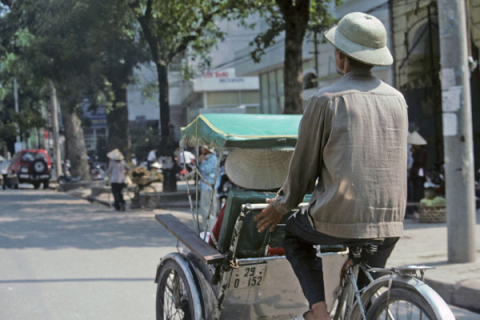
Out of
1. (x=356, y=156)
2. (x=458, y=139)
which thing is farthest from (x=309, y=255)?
(x=458, y=139)

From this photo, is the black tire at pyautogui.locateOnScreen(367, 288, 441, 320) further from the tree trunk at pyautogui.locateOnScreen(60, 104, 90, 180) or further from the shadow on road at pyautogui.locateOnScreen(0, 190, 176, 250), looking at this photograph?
the tree trunk at pyautogui.locateOnScreen(60, 104, 90, 180)

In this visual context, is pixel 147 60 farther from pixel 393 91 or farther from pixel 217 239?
pixel 393 91

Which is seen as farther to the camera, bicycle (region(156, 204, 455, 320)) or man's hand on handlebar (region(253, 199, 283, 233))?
man's hand on handlebar (region(253, 199, 283, 233))

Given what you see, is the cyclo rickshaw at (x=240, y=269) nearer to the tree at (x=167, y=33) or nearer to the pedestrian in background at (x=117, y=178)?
the pedestrian in background at (x=117, y=178)

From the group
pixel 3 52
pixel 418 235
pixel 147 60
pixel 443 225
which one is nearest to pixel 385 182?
pixel 418 235

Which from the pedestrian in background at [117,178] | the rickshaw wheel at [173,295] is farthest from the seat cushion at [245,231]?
the pedestrian in background at [117,178]

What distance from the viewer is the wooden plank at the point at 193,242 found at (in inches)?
136

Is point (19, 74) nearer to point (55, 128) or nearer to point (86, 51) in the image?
point (86, 51)

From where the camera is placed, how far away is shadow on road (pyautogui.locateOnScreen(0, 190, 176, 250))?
9.55 m

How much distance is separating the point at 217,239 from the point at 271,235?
1.50ft

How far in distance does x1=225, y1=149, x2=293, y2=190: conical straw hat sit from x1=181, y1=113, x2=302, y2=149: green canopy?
49 centimetres

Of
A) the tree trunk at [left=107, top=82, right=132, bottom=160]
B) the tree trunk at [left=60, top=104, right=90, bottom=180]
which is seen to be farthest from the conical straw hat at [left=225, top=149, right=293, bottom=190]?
the tree trunk at [left=60, top=104, right=90, bottom=180]

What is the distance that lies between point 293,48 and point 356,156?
357 inches

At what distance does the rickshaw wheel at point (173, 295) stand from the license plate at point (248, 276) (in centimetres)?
29
